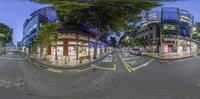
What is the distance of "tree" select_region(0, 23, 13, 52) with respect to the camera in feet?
6.70

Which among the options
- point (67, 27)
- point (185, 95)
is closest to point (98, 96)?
point (67, 27)

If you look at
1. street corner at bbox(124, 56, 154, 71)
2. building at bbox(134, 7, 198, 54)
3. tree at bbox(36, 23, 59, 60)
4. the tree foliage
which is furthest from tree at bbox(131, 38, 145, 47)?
the tree foliage

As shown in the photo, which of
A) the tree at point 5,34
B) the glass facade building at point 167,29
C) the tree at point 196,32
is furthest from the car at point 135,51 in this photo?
the tree at point 5,34

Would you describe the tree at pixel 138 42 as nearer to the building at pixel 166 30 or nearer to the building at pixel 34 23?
the building at pixel 166 30

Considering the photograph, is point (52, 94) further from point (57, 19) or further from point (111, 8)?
point (111, 8)

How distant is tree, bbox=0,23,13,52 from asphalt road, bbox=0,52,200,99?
0.14 metres

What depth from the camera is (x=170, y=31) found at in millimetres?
2195

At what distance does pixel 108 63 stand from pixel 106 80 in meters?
0.20

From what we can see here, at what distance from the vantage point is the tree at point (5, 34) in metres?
2.04

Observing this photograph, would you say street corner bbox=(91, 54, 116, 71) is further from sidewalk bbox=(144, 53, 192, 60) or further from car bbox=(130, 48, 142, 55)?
sidewalk bbox=(144, 53, 192, 60)

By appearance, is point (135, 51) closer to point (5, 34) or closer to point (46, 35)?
point (46, 35)

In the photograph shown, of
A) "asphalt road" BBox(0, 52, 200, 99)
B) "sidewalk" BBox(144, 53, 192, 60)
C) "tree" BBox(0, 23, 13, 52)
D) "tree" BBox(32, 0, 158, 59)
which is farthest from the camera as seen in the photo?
"sidewalk" BBox(144, 53, 192, 60)

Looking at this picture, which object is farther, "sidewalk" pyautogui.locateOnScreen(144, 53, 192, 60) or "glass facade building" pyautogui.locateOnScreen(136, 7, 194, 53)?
"sidewalk" pyautogui.locateOnScreen(144, 53, 192, 60)

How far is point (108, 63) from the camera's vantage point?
2.36 m
